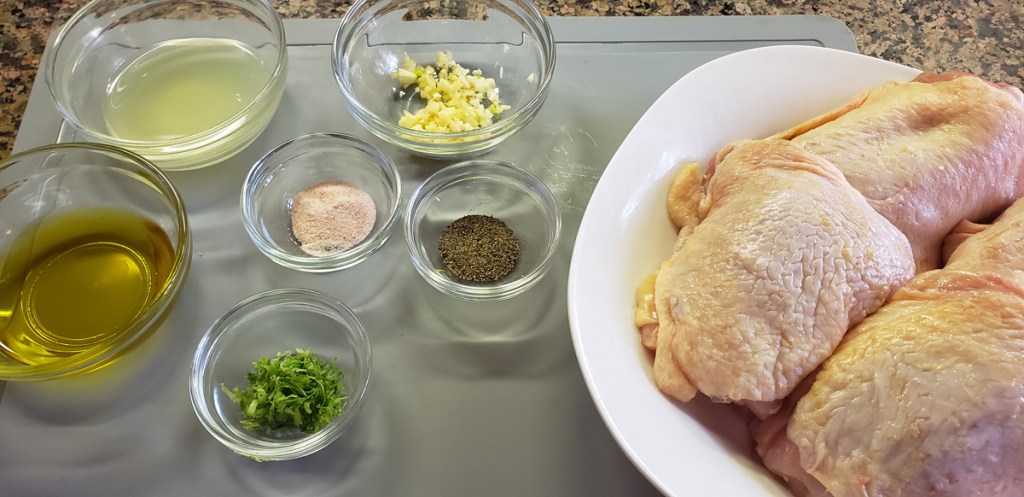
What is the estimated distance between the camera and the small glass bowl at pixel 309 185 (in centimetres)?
123

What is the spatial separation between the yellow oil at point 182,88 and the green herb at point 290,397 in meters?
0.53

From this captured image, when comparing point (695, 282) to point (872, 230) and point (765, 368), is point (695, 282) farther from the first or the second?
point (872, 230)

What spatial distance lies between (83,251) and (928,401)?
136 cm

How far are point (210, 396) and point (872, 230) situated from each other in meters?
1.07

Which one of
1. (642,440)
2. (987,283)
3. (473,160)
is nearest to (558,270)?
(473,160)

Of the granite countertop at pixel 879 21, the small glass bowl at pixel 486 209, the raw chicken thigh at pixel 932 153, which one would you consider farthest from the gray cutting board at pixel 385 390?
the raw chicken thigh at pixel 932 153

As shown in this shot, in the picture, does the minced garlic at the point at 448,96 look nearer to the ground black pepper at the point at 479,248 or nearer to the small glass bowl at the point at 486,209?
the small glass bowl at the point at 486,209

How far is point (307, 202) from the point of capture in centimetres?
131

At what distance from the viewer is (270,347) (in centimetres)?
119

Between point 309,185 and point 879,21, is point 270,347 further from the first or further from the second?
point 879,21

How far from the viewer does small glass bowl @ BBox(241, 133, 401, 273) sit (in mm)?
1231

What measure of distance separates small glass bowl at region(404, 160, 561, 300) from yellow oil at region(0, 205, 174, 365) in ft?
1.47

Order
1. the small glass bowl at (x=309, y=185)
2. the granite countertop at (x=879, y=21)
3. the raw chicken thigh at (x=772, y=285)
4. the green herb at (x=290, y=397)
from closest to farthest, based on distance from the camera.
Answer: the raw chicken thigh at (x=772, y=285) → the green herb at (x=290, y=397) → the small glass bowl at (x=309, y=185) → the granite countertop at (x=879, y=21)

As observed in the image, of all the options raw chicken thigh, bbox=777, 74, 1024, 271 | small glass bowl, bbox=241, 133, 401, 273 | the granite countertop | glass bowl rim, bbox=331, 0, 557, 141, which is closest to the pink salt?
small glass bowl, bbox=241, 133, 401, 273
